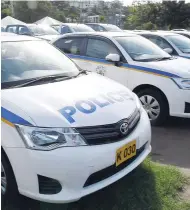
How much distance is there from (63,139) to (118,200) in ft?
2.82

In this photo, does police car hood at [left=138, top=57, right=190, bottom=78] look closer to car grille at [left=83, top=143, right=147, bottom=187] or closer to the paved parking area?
the paved parking area

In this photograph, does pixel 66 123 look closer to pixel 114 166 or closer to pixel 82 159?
pixel 82 159

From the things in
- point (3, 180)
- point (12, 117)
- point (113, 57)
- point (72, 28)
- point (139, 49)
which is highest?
point (72, 28)

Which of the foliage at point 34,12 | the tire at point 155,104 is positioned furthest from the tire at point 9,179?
the foliage at point 34,12

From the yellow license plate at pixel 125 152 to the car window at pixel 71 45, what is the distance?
3372mm

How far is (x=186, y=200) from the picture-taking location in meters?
2.90

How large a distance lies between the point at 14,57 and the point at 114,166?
164 centimetres

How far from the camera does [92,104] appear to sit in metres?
2.79

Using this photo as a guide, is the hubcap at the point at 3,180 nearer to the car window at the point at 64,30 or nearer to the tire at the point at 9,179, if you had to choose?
the tire at the point at 9,179

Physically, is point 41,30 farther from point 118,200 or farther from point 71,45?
point 118,200

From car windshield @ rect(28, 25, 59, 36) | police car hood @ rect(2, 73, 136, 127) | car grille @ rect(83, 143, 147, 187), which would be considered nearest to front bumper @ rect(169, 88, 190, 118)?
police car hood @ rect(2, 73, 136, 127)

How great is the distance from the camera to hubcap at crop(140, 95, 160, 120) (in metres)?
5.00

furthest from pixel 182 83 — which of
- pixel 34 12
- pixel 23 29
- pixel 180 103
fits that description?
pixel 34 12

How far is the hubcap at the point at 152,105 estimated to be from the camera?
5.00 metres
